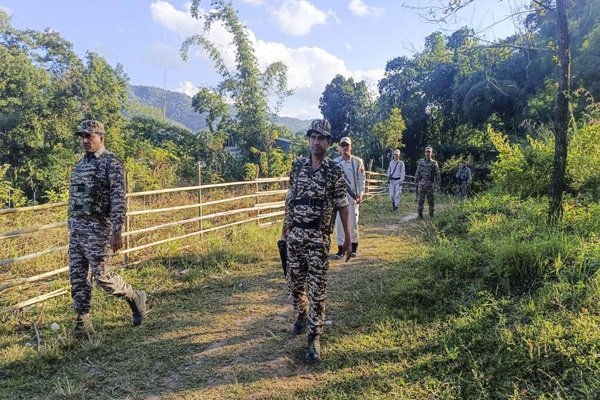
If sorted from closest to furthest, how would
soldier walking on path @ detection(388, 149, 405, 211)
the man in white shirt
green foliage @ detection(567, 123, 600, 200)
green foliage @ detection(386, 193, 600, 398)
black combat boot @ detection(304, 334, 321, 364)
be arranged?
green foliage @ detection(386, 193, 600, 398)
black combat boot @ detection(304, 334, 321, 364)
green foliage @ detection(567, 123, 600, 200)
the man in white shirt
soldier walking on path @ detection(388, 149, 405, 211)

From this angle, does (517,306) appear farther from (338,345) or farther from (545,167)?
(545,167)

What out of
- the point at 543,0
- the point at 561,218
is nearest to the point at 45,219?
the point at 561,218

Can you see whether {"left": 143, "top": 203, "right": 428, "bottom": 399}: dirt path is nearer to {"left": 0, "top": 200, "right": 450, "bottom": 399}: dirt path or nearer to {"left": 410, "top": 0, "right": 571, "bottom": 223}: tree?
{"left": 0, "top": 200, "right": 450, "bottom": 399}: dirt path

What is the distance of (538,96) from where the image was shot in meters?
19.0

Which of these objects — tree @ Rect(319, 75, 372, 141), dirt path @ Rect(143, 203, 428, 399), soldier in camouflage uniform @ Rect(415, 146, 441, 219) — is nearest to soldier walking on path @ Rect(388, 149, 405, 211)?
soldier in camouflage uniform @ Rect(415, 146, 441, 219)

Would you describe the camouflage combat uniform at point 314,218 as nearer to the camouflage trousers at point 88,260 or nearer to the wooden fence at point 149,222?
the camouflage trousers at point 88,260

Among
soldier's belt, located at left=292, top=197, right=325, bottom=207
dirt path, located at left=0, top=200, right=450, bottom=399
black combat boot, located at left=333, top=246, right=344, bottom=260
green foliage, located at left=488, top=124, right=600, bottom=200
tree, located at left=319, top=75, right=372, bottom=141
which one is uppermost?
tree, located at left=319, top=75, right=372, bottom=141

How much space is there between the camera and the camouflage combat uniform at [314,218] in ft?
9.92

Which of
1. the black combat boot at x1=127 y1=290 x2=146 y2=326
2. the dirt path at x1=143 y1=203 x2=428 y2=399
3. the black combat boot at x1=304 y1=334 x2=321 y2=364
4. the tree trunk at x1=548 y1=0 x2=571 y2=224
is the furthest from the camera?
the tree trunk at x1=548 y1=0 x2=571 y2=224

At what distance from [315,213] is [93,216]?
6.22 feet

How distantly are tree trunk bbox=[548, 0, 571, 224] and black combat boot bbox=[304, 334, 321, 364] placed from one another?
316cm

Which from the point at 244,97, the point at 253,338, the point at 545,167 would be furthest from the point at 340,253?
the point at 244,97

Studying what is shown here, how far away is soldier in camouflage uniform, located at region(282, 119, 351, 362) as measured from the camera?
3.02 meters

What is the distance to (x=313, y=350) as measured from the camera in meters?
3.00
